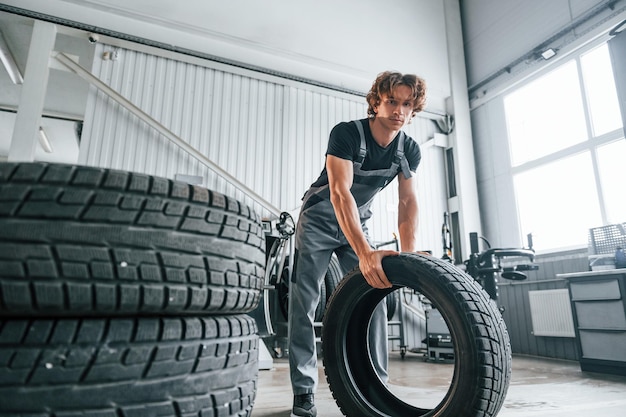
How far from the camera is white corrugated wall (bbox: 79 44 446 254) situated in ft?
12.9

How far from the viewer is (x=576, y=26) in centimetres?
391

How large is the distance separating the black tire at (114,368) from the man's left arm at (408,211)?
3.55ft

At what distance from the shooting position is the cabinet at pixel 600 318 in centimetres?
249

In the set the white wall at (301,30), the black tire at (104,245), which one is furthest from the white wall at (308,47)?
the black tire at (104,245)

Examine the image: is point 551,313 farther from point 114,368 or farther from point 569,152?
point 114,368

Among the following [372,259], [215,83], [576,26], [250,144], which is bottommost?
[372,259]

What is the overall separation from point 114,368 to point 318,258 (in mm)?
1038

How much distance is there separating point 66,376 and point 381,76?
1474 millimetres

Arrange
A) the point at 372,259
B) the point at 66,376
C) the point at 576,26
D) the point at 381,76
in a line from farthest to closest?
1. the point at 576,26
2. the point at 381,76
3. the point at 372,259
4. the point at 66,376

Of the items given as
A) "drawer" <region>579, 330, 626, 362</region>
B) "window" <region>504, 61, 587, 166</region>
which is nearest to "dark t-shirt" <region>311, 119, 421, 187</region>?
"drawer" <region>579, 330, 626, 362</region>

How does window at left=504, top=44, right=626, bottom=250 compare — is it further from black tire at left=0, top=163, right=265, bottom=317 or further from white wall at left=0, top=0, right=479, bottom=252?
black tire at left=0, top=163, right=265, bottom=317

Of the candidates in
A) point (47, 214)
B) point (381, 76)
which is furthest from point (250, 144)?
point (47, 214)

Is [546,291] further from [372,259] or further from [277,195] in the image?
[372,259]

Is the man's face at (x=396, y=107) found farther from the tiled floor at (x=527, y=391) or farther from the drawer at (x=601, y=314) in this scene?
the drawer at (x=601, y=314)
